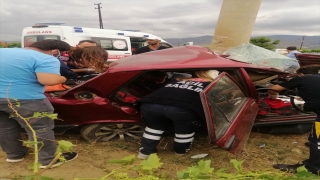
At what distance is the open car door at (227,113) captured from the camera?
8.25 ft

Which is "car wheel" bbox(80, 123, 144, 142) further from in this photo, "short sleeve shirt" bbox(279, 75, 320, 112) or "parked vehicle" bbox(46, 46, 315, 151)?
"short sleeve shirt" bbox(279, 75, 320, 112)

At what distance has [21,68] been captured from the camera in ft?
8.44

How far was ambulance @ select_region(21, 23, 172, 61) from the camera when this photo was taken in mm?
10570

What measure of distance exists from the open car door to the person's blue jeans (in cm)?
159

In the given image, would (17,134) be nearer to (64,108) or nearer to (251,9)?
(64,108)

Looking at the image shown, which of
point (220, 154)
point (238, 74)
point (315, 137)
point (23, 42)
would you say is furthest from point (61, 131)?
point (23, 42)

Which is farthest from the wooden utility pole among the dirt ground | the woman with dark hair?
the woman with dark hair

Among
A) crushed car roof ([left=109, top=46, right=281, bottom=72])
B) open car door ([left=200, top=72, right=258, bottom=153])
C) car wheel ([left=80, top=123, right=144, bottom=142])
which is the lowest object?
car wheel ([left=80, top=123, right=144, bottom=142])

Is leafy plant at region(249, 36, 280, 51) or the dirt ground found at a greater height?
leafy plant at region(249, 36, 280, 51)

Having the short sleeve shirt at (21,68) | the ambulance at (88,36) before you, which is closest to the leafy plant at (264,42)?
the ambulance at (88,36)

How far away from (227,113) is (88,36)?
1004 cm

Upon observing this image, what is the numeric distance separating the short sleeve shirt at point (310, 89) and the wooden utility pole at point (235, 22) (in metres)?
4.04

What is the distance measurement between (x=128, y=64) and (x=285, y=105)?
92.1 inches

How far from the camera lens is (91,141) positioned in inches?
139
